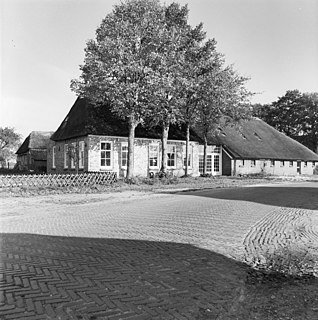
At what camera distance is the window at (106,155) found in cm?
2673

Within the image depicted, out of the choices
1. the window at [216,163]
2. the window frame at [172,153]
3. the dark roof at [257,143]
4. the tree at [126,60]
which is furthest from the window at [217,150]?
the tree at [126,60]

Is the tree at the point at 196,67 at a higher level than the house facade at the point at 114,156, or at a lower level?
higher

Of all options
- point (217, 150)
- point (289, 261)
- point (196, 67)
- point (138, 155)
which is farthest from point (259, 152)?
point (289, 261)

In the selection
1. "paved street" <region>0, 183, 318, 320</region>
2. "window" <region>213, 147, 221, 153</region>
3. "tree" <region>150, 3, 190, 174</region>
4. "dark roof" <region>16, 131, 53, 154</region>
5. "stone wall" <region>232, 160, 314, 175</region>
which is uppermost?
"tree" <region>150, 3, 190, 174</region>

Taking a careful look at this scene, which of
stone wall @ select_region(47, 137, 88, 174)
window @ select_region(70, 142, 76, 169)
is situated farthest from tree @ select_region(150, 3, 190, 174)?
window @ select_region(70, 142, 76, 169)

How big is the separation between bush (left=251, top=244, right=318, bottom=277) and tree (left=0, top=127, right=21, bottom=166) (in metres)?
62.4

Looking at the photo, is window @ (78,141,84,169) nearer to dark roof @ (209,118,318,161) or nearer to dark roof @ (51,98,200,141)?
dark roof @ (51,98,200,141)

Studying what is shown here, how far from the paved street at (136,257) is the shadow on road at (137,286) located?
0.05 ft

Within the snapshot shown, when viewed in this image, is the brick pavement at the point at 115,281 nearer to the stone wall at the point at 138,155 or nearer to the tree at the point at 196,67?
the stone wall at the point at 138,155

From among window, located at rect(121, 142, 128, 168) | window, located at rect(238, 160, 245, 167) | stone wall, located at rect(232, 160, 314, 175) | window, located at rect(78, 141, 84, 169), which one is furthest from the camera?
stone wall, located at rect(232, 160, 314, 175)

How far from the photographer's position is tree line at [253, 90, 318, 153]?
64.8 meters

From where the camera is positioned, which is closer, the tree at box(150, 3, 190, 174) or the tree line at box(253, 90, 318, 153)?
the tree at box(150, 3, 190, 174)

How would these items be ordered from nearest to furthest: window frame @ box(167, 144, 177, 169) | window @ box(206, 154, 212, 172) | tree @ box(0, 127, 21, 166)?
window frame @ box(167, 144, 177, 169) → window @ box(206, 154, 212, 172) → tree @ box(0, 127, 21, 166)

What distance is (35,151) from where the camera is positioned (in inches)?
1860
